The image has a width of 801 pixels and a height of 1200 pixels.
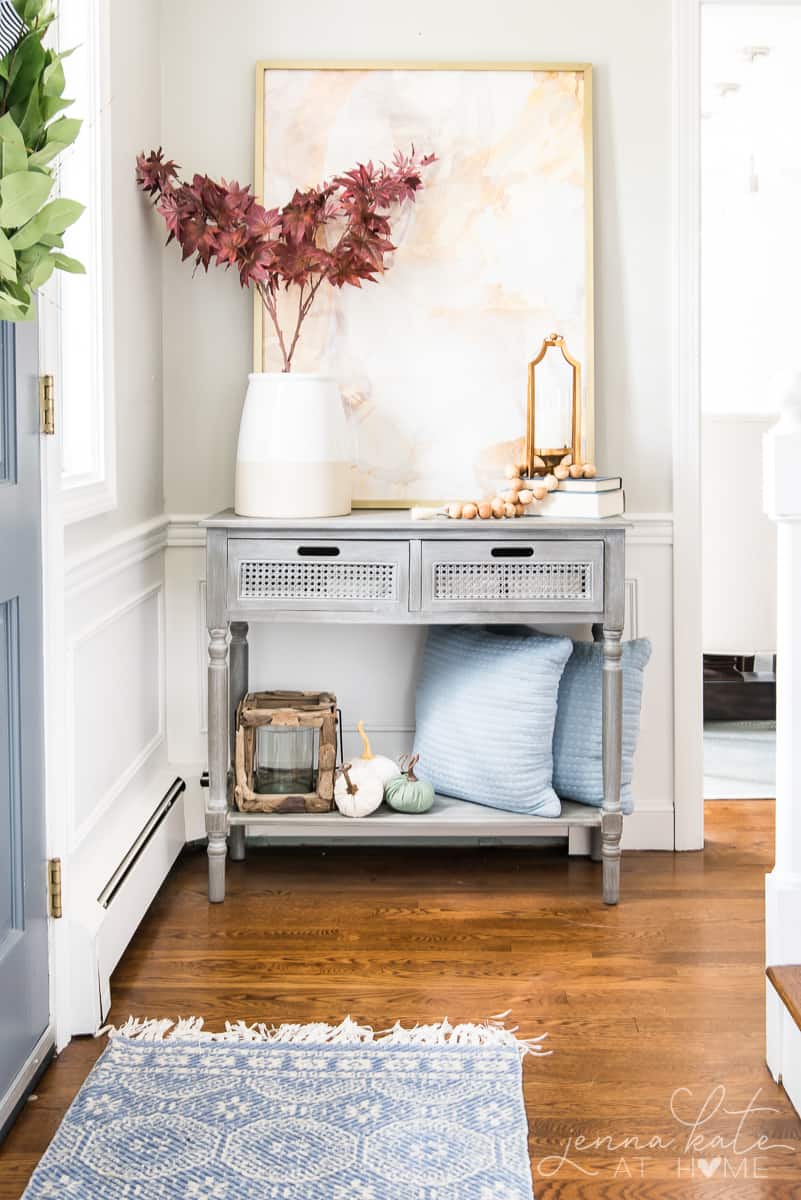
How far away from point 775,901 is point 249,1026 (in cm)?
95

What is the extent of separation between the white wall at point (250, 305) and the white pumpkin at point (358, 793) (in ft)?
1.24

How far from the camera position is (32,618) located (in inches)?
78.7

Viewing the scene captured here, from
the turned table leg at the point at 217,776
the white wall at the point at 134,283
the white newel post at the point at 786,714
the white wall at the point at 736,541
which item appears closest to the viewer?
the white newel post at the point at 786,714

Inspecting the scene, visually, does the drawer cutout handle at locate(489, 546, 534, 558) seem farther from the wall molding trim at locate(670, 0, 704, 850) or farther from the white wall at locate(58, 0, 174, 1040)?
the white wall at locate(58, 0, 174, 1040)

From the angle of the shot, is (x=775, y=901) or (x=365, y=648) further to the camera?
(x=365, y=648)

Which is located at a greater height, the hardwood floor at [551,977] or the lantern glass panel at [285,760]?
the lantern glass panel at [285,760]

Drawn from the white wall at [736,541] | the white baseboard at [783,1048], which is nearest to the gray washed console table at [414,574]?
the white baseboard at [783,1048]

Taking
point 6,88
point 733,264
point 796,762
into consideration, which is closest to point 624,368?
point 796,762

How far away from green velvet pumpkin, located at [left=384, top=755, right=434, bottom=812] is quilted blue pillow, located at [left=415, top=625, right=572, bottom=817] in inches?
4.6

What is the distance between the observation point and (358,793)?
9.43 ft

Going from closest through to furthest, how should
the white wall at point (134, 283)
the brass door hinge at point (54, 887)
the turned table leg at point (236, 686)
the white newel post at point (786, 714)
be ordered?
the white newel post at point (786, 714)
the brass door hinge at point (54, 887)
the white wall at point (134, 283)
the turned table leg at point (236, 686)

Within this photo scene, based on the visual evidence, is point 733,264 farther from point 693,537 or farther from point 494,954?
point 494,954

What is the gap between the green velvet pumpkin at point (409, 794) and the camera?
114 inches

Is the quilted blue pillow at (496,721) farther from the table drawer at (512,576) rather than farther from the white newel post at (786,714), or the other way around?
the white newel post at (786,714)
